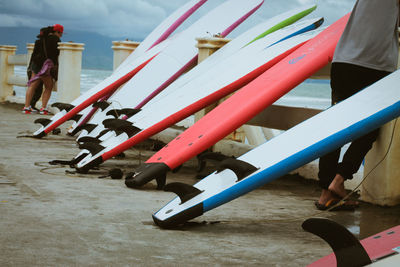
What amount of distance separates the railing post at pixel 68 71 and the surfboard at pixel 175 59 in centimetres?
318

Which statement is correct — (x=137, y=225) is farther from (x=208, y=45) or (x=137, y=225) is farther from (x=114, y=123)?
(x=208, y=45)

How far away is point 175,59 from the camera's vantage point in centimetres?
728

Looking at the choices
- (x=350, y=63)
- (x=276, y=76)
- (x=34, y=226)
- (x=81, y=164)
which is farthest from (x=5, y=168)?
(x=350, y=63)

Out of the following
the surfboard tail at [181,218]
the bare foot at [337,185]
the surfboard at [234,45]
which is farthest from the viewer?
the surfboard at [234,45]

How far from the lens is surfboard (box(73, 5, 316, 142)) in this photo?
638 cm

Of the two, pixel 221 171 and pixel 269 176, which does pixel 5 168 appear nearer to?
pixel 221 171

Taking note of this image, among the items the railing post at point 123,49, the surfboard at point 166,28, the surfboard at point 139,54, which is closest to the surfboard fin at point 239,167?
the surfboard at point 139,54

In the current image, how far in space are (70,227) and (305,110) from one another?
8.83 feet

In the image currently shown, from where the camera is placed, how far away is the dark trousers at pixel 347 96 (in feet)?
13.6

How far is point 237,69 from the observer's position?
5.79m

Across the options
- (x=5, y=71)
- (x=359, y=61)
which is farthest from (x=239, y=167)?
(x=5, y=71)

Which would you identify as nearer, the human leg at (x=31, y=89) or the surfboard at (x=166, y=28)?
the surfboard at (x=166, y=28)

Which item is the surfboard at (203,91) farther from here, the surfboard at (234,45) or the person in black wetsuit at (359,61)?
the person in black wetsuit at (359,61)

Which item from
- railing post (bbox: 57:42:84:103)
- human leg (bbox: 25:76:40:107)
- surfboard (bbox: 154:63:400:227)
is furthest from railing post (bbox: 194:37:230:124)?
human leg (bbox: 25:76:40:107)
